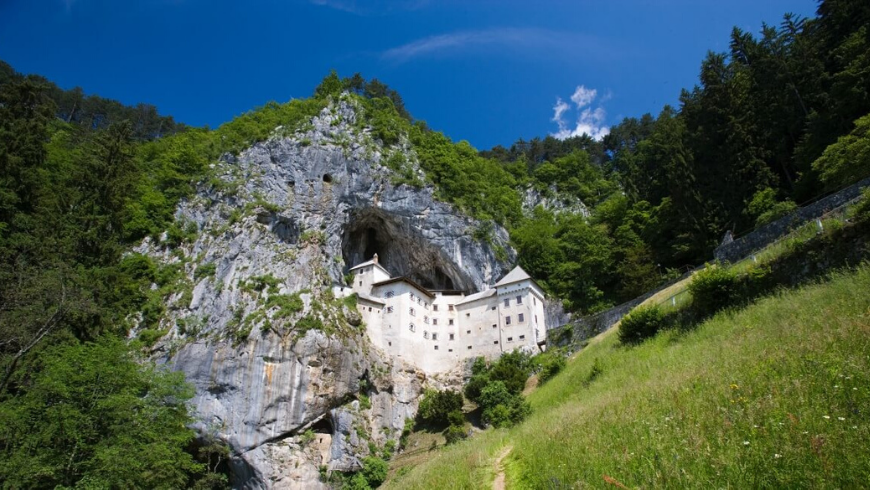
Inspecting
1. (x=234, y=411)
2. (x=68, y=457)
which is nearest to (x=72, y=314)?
(x=68, y=457)

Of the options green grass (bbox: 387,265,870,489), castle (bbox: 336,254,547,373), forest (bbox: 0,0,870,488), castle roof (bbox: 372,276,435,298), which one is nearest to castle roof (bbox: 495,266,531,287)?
castle (bbox: 336,254,547,373)

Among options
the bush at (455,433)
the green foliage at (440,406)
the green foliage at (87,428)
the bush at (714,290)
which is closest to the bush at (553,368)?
the bush at (455,433)

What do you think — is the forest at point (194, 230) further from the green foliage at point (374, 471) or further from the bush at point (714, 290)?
the bush at point (714, 290)

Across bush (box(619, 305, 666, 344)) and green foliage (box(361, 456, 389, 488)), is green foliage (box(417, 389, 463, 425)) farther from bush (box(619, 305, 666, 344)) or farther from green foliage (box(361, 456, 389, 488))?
bush (box(619, 305, 666, 344))

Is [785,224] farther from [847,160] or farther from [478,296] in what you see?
[478,296]

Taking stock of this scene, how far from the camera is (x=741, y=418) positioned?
6902 mm

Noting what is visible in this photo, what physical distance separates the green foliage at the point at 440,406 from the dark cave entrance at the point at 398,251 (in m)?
14.9

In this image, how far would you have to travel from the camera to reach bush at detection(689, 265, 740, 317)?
15742 millimetres

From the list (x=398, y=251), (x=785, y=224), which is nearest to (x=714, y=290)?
(x=785, y=224)

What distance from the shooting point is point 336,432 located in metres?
37.2

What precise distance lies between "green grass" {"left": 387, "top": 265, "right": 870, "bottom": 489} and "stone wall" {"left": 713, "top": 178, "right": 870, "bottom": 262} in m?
5.19

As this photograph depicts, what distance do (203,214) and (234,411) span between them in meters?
23.2

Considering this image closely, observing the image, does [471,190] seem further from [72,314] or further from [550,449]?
[550,449]

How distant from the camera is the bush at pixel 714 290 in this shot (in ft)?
51.6
